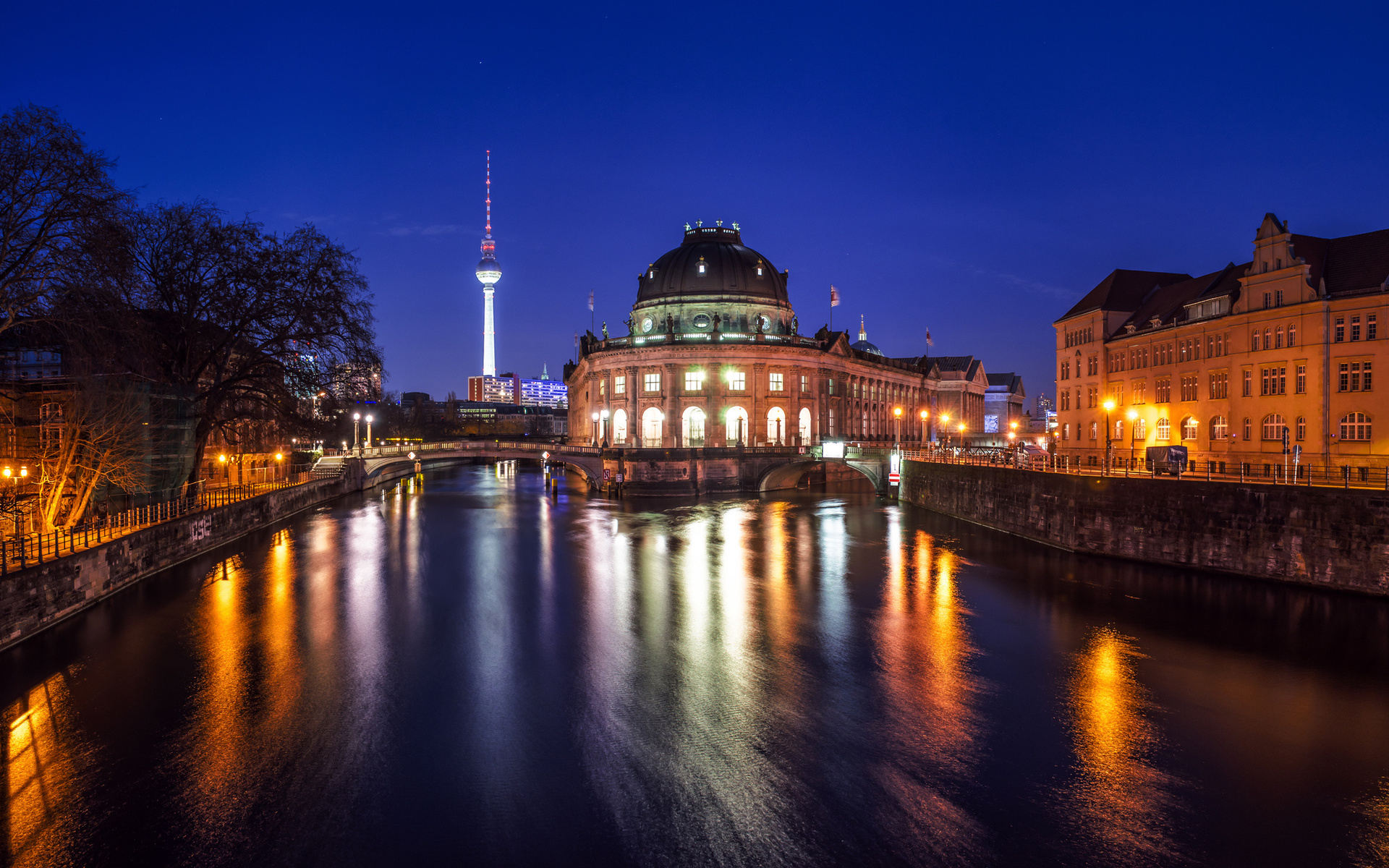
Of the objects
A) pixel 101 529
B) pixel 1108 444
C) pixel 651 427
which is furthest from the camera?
pixel 651 427

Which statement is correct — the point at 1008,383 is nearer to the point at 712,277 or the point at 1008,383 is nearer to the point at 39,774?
the point at 712,277

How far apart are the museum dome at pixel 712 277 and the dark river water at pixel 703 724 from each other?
2232 inches

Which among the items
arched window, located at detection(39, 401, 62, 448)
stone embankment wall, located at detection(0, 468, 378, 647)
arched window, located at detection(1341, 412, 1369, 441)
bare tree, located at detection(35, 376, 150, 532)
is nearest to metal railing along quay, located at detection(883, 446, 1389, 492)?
arched window, located at detection(1341, 412, 1369, 441)

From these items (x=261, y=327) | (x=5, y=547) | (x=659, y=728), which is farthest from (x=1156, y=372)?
(x=5, y=547)

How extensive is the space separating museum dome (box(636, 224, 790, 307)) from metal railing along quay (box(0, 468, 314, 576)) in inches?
1949

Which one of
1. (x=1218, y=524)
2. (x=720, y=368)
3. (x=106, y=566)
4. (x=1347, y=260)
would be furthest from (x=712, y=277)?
(x=106, y=566)

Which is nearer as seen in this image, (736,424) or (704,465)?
(704,465)

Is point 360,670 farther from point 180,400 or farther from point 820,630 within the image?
point 180,400

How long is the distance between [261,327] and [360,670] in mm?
25790

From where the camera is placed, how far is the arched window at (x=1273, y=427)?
1506 inches

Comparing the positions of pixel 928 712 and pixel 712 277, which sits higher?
pixel 712 277

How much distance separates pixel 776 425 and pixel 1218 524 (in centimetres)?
5057

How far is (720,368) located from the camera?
74438mm

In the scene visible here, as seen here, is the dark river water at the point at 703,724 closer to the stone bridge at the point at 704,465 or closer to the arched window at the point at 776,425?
the stone bridge at the point at 704,465
